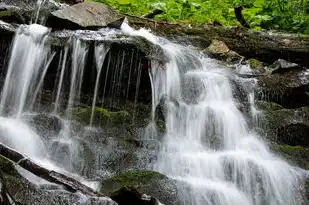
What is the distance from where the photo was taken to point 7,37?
696 centimetres

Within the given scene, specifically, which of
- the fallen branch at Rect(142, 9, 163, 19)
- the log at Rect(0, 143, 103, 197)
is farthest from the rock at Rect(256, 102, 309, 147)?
the fallen branch at Rect(142, 9, 163, 19)

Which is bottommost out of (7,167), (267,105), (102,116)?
Result: (7,167)

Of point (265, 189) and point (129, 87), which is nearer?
point (265, 189)

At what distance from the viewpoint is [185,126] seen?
6.52 metres

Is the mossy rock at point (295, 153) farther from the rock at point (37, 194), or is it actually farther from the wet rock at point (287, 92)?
the rock at point (37, 194)

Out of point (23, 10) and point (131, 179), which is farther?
point (23, 10)

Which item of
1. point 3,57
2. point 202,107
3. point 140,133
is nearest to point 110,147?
point 140,133

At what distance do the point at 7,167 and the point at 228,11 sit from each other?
8401 mm

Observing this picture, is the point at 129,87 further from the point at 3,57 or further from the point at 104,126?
the point at 3,57

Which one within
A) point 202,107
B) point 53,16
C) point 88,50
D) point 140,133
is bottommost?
point 140,133

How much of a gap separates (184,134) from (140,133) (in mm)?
677

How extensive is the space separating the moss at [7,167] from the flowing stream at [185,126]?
83 centimetres

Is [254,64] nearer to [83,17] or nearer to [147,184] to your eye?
[83,17]

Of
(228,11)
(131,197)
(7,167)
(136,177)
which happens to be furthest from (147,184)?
(228,11)
